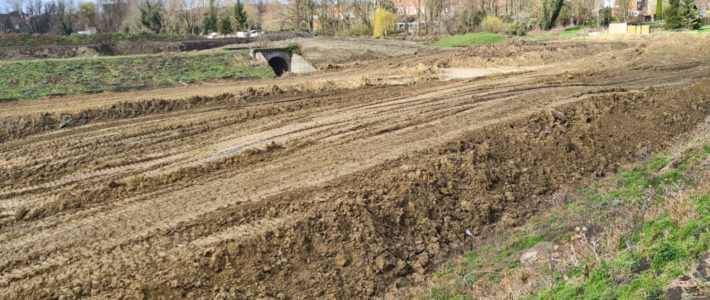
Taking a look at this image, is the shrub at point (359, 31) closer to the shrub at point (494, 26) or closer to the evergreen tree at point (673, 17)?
the shrub at point (494, 26)

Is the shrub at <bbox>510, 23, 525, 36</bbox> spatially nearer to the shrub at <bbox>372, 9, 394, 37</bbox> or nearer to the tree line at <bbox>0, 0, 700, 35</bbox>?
the tree line at <bbox>0, 0, 700, 35</bbox>

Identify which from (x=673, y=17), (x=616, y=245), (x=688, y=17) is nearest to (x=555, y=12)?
(x=688, y=17)

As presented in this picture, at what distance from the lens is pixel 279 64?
37.7m

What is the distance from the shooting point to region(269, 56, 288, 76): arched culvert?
37.1 meters

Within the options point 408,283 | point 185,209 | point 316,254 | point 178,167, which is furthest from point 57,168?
point 408,283

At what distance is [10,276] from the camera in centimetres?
785

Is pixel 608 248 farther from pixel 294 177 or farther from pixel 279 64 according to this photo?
pixel 279 64

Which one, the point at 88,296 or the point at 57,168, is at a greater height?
the point at 57,168

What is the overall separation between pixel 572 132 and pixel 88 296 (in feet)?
37.0

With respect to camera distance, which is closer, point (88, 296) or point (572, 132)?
point (88, 296)

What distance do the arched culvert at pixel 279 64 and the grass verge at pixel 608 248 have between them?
91.3 feet

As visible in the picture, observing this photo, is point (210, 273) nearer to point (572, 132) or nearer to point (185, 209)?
point (185, 209)

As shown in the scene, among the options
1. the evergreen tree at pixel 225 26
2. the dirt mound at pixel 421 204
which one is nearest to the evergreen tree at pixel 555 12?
the evergreen tree at pixel 225 26

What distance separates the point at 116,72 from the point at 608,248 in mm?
24791
